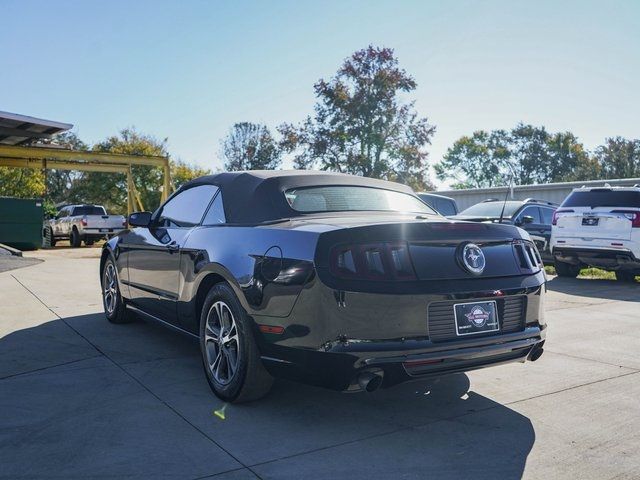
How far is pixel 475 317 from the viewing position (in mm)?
3348

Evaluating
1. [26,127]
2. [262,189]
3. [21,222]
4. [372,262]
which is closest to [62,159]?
[21,222]

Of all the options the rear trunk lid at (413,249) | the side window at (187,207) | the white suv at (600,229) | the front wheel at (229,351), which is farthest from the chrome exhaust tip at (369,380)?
the white suv at (600,229)

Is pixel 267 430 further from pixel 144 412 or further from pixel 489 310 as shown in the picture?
pixel 489 310

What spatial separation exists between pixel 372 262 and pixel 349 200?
1.25m

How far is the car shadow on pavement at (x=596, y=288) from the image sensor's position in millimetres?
9023

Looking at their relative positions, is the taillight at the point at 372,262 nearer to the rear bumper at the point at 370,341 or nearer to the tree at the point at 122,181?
the rear bumper at the point at 370,341

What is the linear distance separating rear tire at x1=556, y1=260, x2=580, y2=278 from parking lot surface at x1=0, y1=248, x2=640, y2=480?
259 inches

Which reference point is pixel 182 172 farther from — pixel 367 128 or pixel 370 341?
pixel 370 341

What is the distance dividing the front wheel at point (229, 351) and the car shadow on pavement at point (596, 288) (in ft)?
22.4

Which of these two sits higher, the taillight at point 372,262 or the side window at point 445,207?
the side window at point 445,207

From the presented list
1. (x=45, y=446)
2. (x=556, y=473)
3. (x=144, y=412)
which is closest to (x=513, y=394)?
(x=556, y=473)

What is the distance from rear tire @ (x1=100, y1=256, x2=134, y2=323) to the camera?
6078 mm

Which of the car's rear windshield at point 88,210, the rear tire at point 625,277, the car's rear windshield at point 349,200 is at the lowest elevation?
the rear tire at point 625,277

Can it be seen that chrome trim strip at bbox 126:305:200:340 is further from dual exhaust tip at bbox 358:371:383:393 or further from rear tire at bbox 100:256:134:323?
dual exhaust tip at bbox 358:371:383:393
